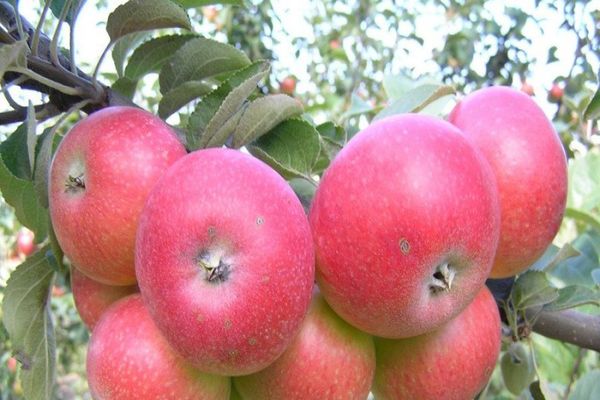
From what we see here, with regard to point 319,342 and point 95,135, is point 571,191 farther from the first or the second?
point 95,135

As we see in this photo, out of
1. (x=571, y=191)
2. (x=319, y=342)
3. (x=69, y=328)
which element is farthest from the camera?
(x=69, y=328)

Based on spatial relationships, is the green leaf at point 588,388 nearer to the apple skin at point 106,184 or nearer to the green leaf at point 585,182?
the green leaf at point 585,182

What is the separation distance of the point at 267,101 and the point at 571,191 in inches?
28.9

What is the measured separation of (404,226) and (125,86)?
40 cm

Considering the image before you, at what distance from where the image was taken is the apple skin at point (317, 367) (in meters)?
0.60

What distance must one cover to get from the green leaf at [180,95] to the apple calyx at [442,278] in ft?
1.14

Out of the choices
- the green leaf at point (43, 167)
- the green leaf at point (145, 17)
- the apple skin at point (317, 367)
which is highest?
the green leaf at point (145, 17)

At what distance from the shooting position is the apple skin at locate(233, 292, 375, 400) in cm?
60

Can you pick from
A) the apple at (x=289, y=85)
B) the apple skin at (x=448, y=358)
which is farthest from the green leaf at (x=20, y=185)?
the apple at (x=289, y=85)

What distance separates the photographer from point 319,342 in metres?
0.61

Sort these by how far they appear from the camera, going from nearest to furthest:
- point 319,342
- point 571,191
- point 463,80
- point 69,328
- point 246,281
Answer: point 246,281 → point 319,342 → point 571,191 → point 69,328 → point 463,80

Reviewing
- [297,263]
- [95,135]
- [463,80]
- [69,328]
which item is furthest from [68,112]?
[463,80]

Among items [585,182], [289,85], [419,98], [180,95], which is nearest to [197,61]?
[180,95]

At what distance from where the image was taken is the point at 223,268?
52 cm
